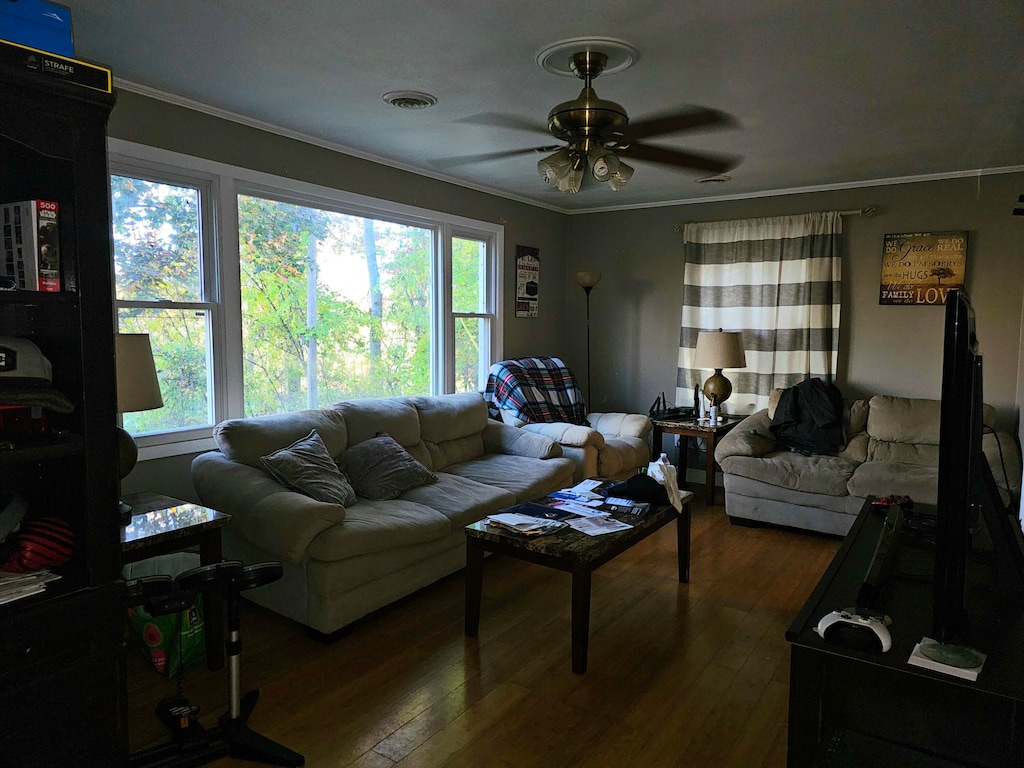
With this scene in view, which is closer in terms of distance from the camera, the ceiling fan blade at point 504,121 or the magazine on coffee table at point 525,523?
the magazine on coffee table at point 525,523

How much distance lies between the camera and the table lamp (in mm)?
2459

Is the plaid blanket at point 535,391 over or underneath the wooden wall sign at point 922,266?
underneath

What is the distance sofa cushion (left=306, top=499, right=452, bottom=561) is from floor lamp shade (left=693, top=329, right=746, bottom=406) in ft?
8.55

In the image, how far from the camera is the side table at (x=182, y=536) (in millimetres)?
2305

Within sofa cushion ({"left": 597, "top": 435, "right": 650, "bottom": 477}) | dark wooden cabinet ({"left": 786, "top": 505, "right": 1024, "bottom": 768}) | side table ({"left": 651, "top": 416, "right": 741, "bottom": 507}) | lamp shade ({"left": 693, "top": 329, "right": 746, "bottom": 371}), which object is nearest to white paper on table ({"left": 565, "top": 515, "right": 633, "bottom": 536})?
dark wooden cabinet ({"left": 786, "top": 505, "right": 1024, "bottom": 768})

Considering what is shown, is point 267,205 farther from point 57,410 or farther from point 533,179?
point 57,410

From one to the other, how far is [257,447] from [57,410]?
165cm

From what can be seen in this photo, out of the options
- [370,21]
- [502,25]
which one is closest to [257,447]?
[370,21]

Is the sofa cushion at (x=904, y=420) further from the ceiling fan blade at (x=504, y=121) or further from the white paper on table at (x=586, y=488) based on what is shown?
the ceiling fan blade at (x=504, y=121)

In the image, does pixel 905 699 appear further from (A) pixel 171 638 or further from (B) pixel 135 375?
(B) pixel 135 375

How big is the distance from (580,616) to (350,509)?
3.97ft

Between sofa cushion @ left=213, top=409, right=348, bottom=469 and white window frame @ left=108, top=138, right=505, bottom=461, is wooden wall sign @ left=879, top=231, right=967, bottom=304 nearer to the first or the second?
white window frame @ left=108, top=138, right=505, bottom=461

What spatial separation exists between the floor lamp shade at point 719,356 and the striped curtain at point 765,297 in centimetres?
35

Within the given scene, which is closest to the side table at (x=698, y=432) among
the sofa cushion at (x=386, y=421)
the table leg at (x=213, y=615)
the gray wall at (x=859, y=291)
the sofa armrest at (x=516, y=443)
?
the gray wall at (x=859, y=291)
